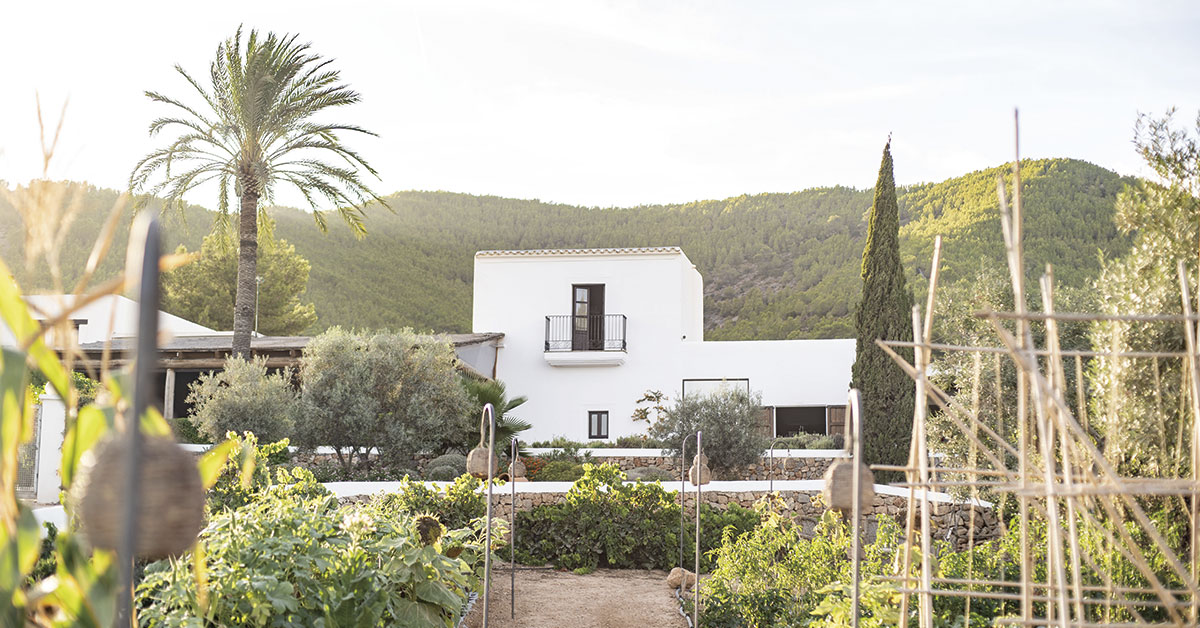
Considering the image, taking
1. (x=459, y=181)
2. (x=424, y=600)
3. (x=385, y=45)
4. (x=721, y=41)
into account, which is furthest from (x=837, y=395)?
(x=459, y=181)

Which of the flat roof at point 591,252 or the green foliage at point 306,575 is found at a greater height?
the flat roof at point 591,252

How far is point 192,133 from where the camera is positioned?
44.3 ft

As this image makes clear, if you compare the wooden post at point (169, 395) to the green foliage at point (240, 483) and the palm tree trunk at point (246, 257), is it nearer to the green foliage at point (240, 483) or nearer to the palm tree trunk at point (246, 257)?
the palm tree trunk at point (246, 257)

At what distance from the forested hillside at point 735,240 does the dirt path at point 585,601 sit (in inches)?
914

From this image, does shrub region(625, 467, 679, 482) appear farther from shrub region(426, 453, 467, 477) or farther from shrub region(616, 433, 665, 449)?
shrub region(616, 433, 665, 449)

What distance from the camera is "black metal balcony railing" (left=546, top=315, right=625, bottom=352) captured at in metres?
19.6

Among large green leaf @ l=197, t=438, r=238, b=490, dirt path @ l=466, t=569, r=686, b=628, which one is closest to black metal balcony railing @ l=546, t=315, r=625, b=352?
dirt path @ l=466, t=569, r=686, b=628

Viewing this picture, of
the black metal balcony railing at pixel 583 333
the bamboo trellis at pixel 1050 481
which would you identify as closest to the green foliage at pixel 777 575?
the bamboo trellis at pixel 1050 481

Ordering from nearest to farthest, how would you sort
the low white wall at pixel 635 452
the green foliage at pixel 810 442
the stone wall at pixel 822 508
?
the stone wall at pixel 822 508 < the low white wall at pixel 635 452 < the green foliage at pixel 810 442

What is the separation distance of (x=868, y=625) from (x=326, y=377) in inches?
395

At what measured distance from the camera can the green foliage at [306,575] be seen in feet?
11.3

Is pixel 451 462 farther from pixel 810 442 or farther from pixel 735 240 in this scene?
pixel 735 240

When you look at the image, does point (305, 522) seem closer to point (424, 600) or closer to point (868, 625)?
point (424, 600)

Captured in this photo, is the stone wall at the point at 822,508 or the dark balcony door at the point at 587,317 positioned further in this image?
the dark balcony door at the point at 587,317
